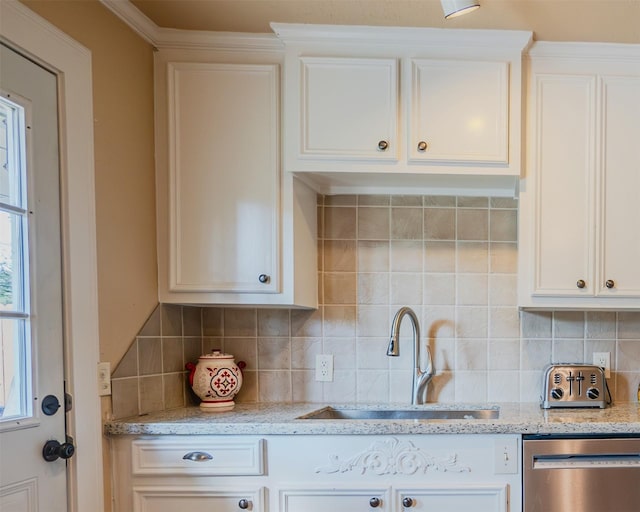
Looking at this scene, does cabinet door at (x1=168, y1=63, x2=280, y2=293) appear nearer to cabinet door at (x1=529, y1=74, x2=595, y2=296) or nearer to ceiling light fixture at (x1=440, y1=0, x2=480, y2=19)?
ceiling light fixture at (x1=440, y1=0, x2=480, y2=19)

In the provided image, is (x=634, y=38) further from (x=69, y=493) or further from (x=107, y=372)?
(x=69, y=493)

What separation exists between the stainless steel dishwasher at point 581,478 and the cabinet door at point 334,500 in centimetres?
51

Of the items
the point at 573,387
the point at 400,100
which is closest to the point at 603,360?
the point at 573,387

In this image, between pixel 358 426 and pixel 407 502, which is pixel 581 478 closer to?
pixel 407 502

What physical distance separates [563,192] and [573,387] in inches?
33.0

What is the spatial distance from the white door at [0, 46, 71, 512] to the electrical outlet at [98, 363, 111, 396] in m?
0.18

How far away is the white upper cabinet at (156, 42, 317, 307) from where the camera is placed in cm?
200

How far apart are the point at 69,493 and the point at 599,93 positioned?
2.39 m

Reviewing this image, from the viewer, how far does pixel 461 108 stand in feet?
6.46

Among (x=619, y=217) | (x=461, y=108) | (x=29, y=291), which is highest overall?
(x=461, y=108)

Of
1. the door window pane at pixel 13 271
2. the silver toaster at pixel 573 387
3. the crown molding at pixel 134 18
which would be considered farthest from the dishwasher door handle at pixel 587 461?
the crown molding at pixel 134 18

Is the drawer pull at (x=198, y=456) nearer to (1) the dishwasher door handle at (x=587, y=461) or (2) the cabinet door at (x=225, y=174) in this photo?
(2) the cabinet door at (x=225, y=174)

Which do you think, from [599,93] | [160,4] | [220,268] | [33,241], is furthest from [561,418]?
[160,4]

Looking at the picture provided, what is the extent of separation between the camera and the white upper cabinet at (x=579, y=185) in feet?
6.65
